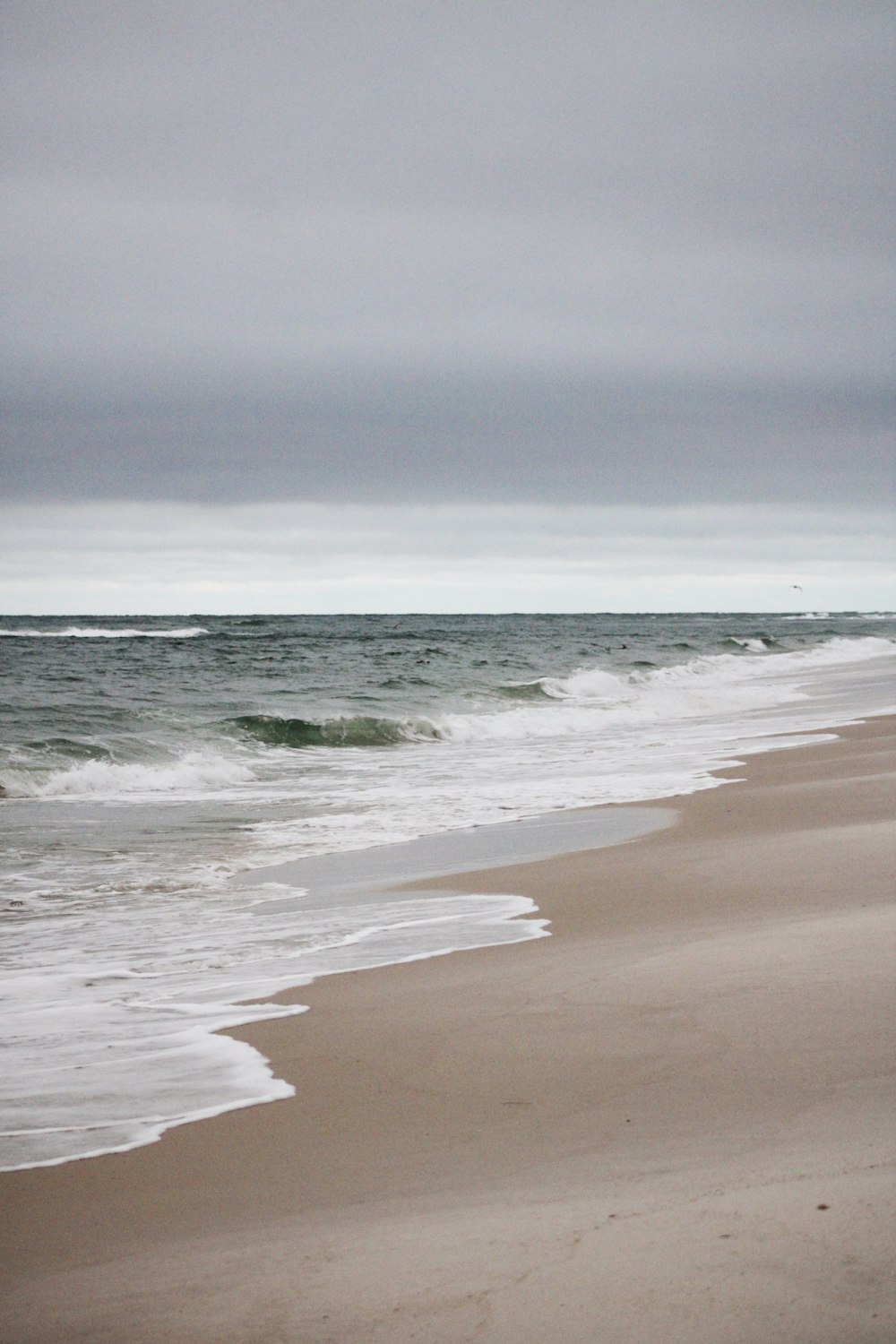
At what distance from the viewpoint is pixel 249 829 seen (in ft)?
33.5

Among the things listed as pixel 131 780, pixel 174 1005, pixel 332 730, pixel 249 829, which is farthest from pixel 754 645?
pixel 174 1005

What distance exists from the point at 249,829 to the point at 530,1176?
7.55 metres

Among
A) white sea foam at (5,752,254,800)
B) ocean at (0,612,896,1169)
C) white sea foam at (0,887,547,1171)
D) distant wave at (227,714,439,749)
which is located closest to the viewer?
white sea foam at (0,887,547,1171)

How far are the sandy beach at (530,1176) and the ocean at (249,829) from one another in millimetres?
359

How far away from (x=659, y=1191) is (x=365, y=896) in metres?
4.43

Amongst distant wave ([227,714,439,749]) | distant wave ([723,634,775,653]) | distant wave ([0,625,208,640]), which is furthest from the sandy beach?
distant wave ([0,625,208,640])

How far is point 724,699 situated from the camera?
2453 cm

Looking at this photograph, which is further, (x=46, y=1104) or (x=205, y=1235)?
(x=46, y=1104)

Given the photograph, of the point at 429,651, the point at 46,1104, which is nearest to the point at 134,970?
the point at 46,1104

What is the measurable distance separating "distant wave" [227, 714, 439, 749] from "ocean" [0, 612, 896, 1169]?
0.05 m

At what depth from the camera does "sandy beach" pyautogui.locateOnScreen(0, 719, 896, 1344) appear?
225cm

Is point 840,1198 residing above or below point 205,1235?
above

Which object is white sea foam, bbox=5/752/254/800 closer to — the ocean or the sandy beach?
the ocean

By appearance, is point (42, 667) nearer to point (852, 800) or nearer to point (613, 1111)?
point (852, 800)
